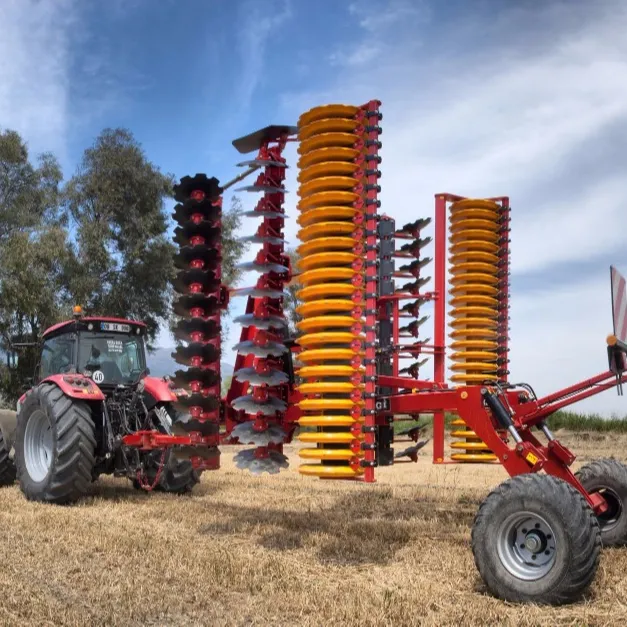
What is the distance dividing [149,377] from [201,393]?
3.85 metres

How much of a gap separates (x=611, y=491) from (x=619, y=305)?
1695 millimetres

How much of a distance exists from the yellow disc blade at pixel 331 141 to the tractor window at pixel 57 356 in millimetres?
5059

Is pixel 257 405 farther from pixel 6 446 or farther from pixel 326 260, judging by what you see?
pixel 6 446

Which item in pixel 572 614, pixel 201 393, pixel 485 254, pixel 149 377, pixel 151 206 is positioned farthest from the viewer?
pixel 151 206

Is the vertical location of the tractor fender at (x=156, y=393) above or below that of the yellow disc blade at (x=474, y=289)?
below

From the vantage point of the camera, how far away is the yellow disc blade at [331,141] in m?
6.00

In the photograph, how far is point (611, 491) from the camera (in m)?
6.46

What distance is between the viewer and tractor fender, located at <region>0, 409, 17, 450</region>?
10320mm

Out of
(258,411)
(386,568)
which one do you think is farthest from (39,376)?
(386,568)

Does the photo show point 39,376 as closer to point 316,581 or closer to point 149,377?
point 149,377

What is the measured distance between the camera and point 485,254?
28.2 feet

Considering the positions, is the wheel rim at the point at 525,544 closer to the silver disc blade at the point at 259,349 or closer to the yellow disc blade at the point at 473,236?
the silver disc blade at the point at 259,349

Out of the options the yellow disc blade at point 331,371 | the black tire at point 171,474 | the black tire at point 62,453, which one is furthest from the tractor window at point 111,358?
the yellow disc blade at point 331,371

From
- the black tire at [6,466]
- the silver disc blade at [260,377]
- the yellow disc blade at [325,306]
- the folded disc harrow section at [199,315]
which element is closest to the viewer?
the yellow disc blade at [325,306]
